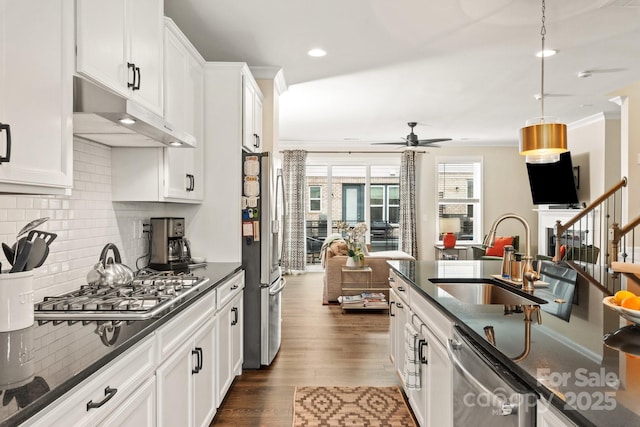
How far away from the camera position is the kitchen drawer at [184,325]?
5.49 feet

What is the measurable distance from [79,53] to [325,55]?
255 centimetres

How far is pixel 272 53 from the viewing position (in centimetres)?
374

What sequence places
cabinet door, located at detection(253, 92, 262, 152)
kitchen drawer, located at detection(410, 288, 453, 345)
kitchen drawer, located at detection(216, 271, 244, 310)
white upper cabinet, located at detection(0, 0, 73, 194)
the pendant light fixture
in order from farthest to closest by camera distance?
cabinet door, located at detection(253, 92, 262, 152) → kitchen drawer, located at detection(216, 271, 244, 310) → the pendant light fixture → kitchen drawer, located at detection(410, 288, 453, 345) → white upper cabinet, located at detection(0, 0, 73, 194)

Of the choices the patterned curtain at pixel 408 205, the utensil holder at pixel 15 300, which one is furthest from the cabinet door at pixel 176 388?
the patterned curtain at pixel 408 205

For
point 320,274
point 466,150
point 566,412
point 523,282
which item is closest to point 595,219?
point 466,150

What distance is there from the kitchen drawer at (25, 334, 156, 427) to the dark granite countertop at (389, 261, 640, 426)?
1.11 meters

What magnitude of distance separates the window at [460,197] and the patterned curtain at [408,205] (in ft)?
2.01

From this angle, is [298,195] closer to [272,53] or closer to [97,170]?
[272,53]

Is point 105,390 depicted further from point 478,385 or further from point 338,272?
point 338,272

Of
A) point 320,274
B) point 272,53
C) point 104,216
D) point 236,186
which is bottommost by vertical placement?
point 320,274

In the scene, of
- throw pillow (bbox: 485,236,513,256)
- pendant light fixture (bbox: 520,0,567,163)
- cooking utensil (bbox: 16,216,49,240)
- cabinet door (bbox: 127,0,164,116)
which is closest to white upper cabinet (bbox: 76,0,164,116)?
cabinet door (bbox: 127,0,164,116)

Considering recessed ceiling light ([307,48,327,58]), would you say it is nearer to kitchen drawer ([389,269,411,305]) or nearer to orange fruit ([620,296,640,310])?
kitchen drawer ([389,269,411,305])

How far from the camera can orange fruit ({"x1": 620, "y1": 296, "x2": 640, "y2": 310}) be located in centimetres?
127

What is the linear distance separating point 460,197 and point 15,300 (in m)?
8.57
